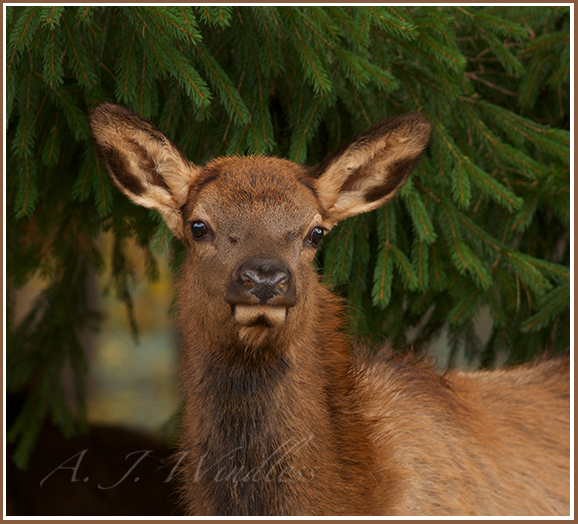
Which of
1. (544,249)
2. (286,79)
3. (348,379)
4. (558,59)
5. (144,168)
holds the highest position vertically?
(558,59)

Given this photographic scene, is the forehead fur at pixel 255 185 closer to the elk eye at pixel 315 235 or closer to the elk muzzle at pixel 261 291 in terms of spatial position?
the elk eye at pixel 315 235

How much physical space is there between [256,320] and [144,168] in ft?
4.33

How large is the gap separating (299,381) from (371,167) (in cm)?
139

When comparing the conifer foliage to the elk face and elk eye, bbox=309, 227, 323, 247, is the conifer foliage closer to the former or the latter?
the elk face

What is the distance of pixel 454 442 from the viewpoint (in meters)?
3.61

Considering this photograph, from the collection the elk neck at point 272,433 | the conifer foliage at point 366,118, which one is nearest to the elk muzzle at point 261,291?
the elk neck at point 272,433

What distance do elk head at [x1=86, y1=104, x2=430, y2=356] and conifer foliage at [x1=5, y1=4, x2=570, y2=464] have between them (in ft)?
1.63

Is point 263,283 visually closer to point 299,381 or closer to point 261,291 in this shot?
point 261,291

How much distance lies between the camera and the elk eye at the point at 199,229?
330 centimetres

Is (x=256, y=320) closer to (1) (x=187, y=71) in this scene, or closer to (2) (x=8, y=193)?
(1) (x=187, y=71)

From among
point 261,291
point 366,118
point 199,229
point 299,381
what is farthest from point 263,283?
point 366,118

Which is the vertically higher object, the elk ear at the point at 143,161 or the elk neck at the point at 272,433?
the elk ear at the point at 143,161

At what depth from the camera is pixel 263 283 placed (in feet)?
9.34

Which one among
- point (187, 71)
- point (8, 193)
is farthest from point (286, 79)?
point (8, 193)
